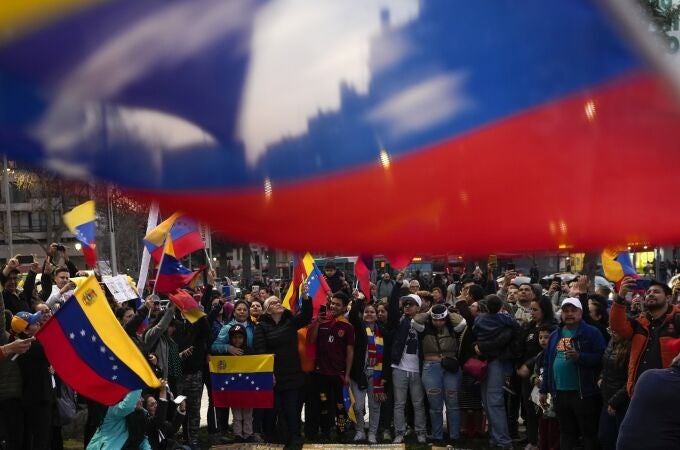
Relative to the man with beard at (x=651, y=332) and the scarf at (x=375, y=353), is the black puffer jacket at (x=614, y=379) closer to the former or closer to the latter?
the man with beard at (x=651, y=332)

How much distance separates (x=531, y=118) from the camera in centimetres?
260

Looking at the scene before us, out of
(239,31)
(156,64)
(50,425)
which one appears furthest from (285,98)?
(50,425)

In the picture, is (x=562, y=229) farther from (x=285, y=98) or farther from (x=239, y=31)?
(x=239, y=31)

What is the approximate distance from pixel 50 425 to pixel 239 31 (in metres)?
7.65

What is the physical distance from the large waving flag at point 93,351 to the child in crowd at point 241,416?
12.3ft

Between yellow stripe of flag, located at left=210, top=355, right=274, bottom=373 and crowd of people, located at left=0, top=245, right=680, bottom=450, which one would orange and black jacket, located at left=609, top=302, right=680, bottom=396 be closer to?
crowd of people, located at left=0, top=245, right=680, bottom=450

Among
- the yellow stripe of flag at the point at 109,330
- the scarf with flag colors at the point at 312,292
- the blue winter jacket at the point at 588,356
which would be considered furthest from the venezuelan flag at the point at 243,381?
the blue winter jacket at the point at 588,356

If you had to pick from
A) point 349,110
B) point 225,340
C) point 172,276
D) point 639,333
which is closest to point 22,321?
point 172,276

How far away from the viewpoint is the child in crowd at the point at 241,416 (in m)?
11.2

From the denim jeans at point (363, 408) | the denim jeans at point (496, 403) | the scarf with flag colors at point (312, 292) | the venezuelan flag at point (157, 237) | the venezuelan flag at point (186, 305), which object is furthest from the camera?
the scarf with flag colors at point (312, 292)

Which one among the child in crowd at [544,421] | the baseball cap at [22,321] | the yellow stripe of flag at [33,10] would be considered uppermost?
the yellow stripe of flag at [33,10]

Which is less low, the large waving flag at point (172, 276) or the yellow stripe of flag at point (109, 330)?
the large waving flag at point (172, 276)

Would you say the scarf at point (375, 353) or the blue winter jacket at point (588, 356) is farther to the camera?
the scarf at point (375, 353)

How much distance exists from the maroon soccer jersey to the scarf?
0.29 metres
